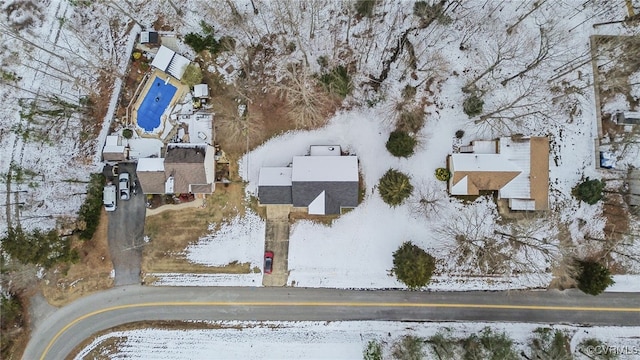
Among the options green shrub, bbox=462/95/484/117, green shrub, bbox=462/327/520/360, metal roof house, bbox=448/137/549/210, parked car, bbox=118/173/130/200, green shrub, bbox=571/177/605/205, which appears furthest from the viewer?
parked car, bbox=118/173/130/200

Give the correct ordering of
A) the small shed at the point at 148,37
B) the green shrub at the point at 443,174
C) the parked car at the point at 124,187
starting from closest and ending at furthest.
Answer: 1. the green shrub at the point at 443,174
2. the parked car at the point at 124,187
3. the small shed at the point at 148,37

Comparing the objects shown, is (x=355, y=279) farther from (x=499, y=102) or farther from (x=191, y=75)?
(x=191, y=75)

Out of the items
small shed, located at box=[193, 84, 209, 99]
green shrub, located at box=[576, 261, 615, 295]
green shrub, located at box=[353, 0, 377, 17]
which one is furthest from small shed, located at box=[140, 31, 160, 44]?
green shrub, located at box=[576, 261, 615, 295]

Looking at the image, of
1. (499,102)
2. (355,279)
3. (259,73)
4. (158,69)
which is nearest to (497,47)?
(499,102)

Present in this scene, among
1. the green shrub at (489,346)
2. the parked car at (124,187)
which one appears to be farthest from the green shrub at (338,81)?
the green shrub at (489,346)

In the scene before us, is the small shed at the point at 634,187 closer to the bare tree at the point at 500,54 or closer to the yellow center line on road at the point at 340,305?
the yellow center line on road at the point at 340,305

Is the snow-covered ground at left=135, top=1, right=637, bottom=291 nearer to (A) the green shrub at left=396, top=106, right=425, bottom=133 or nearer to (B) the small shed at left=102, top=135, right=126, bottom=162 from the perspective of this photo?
(A) the green shrub at left=396, top=106, right=425, bottom=133
